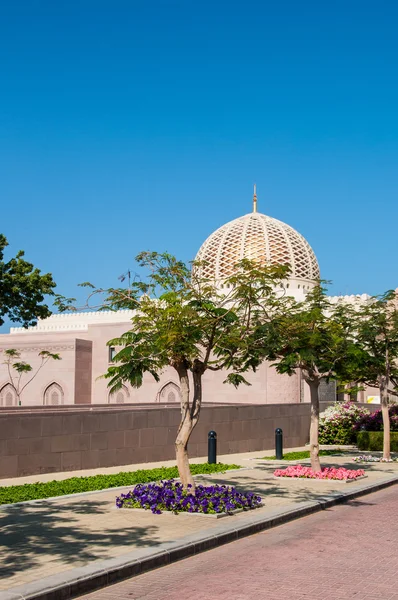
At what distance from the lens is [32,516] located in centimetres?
1080

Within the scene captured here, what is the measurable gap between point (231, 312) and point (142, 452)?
8.59 m

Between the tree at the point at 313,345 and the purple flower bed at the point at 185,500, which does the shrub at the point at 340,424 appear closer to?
the tree at the point at 313,345

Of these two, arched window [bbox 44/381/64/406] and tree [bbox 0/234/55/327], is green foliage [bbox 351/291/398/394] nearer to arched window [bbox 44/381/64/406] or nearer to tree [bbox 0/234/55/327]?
tree [bbox 0/234/55/327]

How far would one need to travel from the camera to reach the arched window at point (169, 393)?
119 ft

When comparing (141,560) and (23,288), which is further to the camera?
(23,288)

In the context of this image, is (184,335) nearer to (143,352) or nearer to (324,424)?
(143,352)

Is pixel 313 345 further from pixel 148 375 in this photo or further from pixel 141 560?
pixel 148 375

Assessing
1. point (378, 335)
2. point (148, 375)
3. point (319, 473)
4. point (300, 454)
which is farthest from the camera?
point (148, 375)

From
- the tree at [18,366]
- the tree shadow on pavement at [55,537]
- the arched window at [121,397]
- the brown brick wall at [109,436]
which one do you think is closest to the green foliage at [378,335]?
the brown brick wall at [109,436]

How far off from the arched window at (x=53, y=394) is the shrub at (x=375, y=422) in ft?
62.3

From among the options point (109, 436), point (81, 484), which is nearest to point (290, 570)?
point (81, 484)

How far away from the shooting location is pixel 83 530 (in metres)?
9.69

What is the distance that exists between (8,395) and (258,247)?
17.2 m

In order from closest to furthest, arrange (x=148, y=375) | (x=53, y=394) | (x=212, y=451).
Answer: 1. (x=212, y=451)
2. (x=148, y=375)
3. (x=53, y=394)
